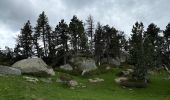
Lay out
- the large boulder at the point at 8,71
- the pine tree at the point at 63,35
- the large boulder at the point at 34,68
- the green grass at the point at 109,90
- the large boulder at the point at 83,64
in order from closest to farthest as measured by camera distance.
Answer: the green grass at the point at 109,90, the large boulder at the point at 8,71, the large boulder at the point at 34,68, the large boulder at the point at 83,64, the pine tree at the point at 63,35

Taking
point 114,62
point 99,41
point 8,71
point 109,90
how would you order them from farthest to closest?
1. point 99,41
2. point 114,62
3. point 8,71
4. point 109,90

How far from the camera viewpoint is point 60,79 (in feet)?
262

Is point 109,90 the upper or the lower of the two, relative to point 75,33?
lower

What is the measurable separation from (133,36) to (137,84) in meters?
60.7

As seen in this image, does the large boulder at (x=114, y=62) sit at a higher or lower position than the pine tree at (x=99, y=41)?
lower

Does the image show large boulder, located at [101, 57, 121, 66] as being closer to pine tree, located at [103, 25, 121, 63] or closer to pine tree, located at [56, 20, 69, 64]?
pine tree, located at [103, 25, 121, 63]

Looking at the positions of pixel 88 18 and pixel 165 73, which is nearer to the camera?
pixel 165 73

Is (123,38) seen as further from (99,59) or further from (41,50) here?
(41,50)

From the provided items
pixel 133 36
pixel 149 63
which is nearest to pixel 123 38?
pixel 133 36

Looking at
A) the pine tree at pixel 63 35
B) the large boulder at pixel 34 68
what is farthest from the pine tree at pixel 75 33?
the large boulder at pixel 34 68

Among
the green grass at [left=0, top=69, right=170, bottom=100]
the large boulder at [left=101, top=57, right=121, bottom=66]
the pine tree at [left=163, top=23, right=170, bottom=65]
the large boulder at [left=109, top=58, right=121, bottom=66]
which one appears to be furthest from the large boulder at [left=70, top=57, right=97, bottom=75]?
the pine tree at [left=163, top=23, right=170, bottom=65]

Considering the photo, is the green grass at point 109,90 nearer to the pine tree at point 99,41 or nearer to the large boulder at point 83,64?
the large boulder at point 83,64

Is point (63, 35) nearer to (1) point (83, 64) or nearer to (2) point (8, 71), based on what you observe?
(1) point (83, 64)

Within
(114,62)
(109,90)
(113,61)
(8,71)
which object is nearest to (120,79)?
(109,90)
